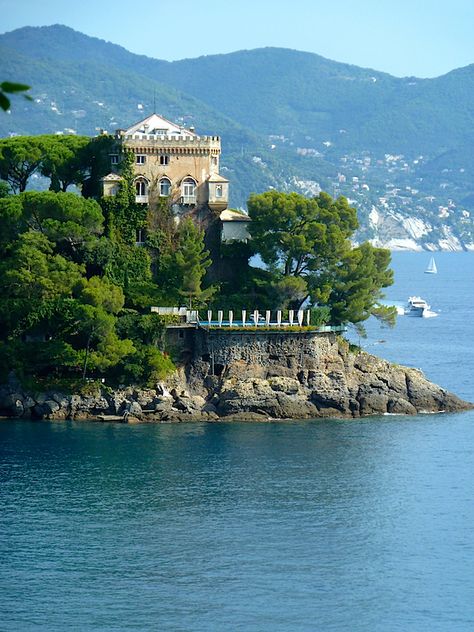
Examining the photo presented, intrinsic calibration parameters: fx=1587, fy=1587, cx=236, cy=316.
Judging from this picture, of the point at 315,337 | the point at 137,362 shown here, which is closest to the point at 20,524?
the point at 137,362

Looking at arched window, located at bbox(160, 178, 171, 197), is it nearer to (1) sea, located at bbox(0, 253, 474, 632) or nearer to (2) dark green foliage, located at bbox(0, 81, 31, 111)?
(1) sea, located at bbox(0, 253, 474, 632)

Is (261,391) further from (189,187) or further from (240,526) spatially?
(240,526)

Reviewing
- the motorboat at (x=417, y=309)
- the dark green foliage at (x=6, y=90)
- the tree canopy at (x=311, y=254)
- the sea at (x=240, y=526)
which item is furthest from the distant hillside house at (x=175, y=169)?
the dark green foliage at (x=6, y=90)

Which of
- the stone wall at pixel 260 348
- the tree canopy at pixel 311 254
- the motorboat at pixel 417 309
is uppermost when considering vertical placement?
the tree canopy at pixel 311 254

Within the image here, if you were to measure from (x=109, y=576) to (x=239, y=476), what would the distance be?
15334 millimetres

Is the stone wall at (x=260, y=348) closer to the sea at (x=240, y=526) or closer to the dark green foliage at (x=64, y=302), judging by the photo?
the dark green foliage at (x=64, y=302)

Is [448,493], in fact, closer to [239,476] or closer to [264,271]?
[239,476]

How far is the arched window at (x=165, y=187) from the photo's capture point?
8688 centimetres

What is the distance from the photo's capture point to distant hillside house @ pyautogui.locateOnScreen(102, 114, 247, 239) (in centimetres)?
8656

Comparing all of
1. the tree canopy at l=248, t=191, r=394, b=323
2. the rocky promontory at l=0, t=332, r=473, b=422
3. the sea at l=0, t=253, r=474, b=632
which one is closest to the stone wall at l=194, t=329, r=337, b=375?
the rocky promontory at l=0, t=332, r=473, b=422

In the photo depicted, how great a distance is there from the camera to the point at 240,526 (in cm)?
5978

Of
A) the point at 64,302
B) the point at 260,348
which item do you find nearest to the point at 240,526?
the point at 260,348

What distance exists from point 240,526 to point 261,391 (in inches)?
A: 883

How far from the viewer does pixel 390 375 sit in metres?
84.3
